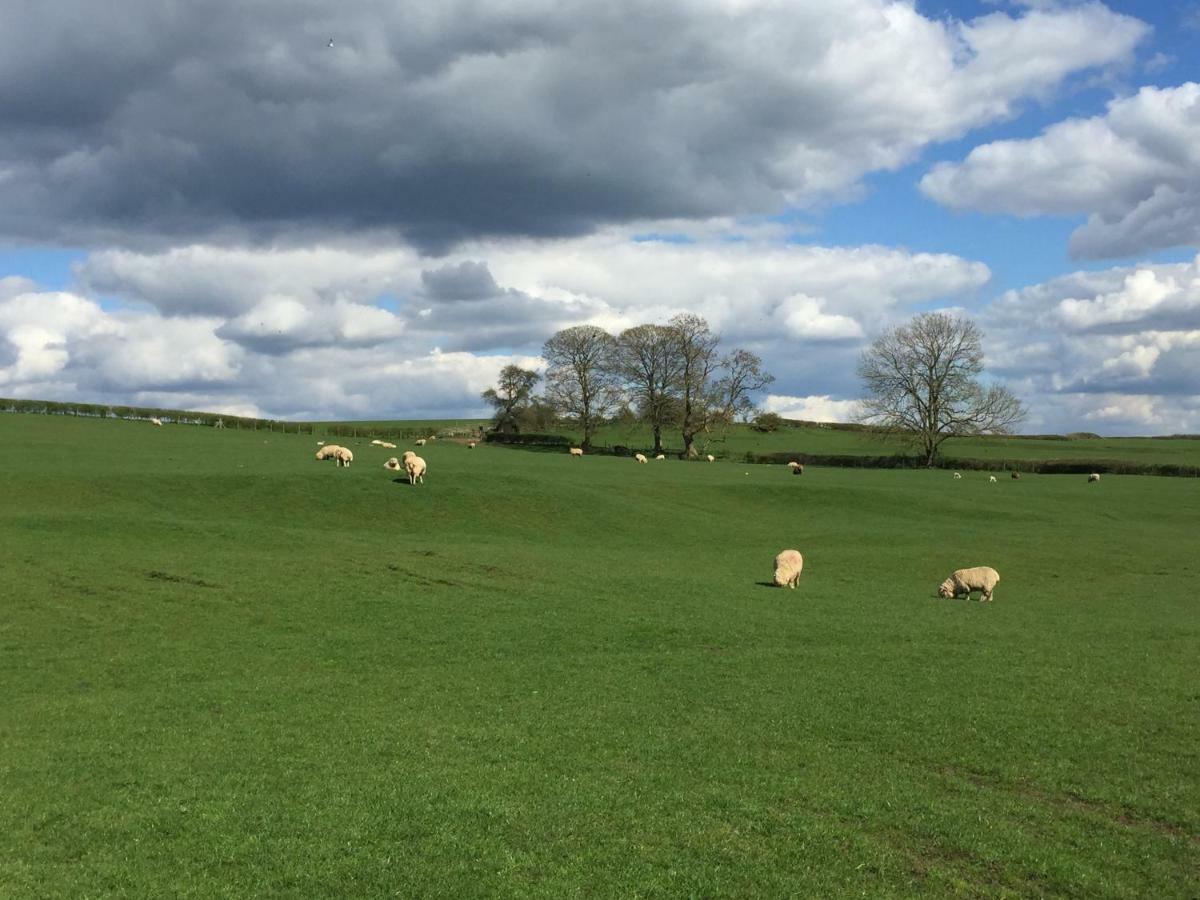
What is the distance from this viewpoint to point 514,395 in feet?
391

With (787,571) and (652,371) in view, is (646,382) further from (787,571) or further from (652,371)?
(787,571)

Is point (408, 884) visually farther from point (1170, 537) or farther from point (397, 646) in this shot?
point (1170, 537)

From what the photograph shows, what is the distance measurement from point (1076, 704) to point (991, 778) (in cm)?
469

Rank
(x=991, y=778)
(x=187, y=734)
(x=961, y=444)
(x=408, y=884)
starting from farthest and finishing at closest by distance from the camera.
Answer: (x=961, y=444)
(x=187, y=734)
(x=991, y=778)
(x=408, y=884)

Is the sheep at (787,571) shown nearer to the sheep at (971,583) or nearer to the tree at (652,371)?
the sheep at (971,583)

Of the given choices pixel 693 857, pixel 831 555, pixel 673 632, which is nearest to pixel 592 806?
pixel 693 857

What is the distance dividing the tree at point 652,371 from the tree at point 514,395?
1754 centimetres

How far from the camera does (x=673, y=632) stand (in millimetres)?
21734

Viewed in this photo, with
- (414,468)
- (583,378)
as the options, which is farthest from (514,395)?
(414,468)

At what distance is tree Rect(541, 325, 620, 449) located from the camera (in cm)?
10769

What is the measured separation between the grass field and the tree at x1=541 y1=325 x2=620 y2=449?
230 ft

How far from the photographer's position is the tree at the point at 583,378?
10769cm

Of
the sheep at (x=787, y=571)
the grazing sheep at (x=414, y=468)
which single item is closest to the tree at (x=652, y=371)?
the grazing sheep at (x=414, y=468)

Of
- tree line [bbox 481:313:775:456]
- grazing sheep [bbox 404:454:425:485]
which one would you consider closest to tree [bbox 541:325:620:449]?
tree line [bbox 481:313:775:456]
